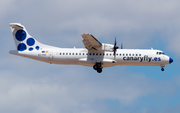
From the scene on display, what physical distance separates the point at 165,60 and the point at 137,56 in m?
3.69

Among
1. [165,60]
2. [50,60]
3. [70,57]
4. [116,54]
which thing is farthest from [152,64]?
[50,60]

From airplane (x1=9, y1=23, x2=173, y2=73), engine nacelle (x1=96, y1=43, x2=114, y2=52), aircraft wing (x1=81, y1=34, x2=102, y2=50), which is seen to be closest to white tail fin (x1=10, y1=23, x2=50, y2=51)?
airplane (x1=9, y1=23, x2=173, y2=73)

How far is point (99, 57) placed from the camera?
37969 millimetres

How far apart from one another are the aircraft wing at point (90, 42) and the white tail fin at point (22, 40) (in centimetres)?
626

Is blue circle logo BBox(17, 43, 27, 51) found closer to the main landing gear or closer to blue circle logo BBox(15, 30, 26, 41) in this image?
blue circle logo BBox(15, 30, 26, 41)

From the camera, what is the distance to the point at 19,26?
39438 millimetres

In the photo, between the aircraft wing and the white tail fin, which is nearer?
the aircraft wing

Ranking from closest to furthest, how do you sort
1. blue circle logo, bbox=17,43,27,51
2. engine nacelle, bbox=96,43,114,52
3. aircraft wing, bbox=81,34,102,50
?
aircraft wing, bbox=81,34,102,50 < engine nacelle, bbox=96,43,114,52 < blue circle logo, bbox=17,43,27,51

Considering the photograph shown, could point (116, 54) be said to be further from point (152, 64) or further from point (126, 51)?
point (152, 64)

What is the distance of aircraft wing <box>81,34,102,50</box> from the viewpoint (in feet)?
115

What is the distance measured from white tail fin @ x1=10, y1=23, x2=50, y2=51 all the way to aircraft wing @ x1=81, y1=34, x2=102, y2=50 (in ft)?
20.6

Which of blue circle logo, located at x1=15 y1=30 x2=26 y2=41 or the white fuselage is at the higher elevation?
blue circle logo, located at x1=15 y1=30 x2=26 y2=41

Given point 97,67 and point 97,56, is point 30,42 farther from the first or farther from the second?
point 97,67

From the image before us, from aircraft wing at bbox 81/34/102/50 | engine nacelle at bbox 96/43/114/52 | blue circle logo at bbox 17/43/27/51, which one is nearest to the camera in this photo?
aircraft wing at bbox 81/34/102/50
